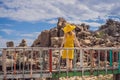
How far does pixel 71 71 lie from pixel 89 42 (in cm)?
1934

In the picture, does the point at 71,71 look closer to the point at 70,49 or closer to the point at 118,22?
the point at 70,49

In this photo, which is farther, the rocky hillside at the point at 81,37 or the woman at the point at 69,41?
the rocky hillside at the point at 81,37

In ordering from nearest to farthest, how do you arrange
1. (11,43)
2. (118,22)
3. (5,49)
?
1. (5,49)
2. (11,43)
3. (118,22)

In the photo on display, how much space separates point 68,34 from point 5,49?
10.3 ft

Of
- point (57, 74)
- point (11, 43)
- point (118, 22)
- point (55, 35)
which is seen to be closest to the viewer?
point (57, 74)

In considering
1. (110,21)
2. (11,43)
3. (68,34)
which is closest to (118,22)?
(110,21)

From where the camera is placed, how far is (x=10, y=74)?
603 inches

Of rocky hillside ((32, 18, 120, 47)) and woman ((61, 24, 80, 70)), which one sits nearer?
woman ((61, 24, 80, 70))

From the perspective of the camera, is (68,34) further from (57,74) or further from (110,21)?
(110,21)

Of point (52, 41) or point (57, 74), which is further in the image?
point (52, 41)

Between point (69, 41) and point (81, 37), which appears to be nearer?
point (69, 41)

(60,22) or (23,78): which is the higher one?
(60,22)

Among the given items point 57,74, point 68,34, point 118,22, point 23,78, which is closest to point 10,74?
point 23,78

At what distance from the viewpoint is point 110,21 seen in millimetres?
44188
